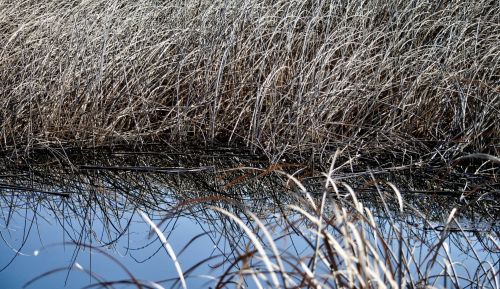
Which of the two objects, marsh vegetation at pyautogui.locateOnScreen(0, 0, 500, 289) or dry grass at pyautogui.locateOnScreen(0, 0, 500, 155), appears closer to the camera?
marsh vegetation at pyautogui.locateOnScreen(0, 0, 500, 289)

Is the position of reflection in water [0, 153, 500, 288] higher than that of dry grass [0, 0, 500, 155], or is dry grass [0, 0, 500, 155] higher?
dry grass [0, 0, 500, 155]

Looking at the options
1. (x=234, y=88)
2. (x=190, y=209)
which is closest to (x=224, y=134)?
(x=234, y=88)

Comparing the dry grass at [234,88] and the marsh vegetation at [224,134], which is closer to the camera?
the marsh vegetation at [224,134]

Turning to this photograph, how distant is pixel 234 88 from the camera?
Result: 9.85 feet

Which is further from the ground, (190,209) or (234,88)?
(234,88)

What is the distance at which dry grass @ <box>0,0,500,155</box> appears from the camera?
112 inches

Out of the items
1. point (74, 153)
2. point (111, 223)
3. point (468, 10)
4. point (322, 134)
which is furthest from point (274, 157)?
point (468, 10)

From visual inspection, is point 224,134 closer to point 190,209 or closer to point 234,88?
point 234,88

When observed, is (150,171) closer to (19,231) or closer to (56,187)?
(56,187)

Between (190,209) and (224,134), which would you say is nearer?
(190,209)

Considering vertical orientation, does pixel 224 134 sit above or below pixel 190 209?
above

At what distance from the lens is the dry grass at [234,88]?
2.84 m

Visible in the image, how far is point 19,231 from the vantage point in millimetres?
2260

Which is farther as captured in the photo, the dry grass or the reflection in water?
the dry grass
